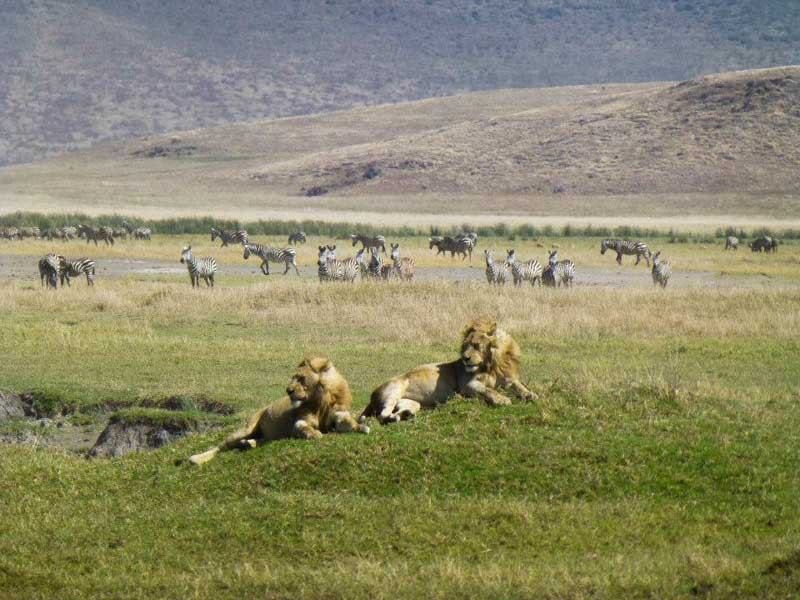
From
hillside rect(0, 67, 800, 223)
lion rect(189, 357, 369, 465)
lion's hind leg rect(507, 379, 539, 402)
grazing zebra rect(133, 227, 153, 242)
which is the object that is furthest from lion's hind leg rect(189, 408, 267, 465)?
hillside rect(0, 67, 800, 223)

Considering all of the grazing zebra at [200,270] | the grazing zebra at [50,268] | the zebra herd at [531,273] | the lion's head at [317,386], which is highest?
the lion's head at [317,386]

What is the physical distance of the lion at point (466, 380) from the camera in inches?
453

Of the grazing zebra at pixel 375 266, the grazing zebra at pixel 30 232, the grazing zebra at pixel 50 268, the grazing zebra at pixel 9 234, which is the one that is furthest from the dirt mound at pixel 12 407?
the grazing zebra at pixel 30 232

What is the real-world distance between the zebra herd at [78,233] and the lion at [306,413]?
40.9 m

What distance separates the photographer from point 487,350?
38.1 ft

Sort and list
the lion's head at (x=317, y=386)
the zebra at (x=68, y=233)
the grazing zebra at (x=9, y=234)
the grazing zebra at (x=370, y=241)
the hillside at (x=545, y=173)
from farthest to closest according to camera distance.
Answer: the hillside at (x=545, y=173) → the zebra at (x=68, y=233) → the grazing zebra at (x=9, y=234) → the grazing zebra at (x=370, y=241) → the lion's head at (x=317, y=386)

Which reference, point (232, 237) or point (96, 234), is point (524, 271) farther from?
point (96, 234)

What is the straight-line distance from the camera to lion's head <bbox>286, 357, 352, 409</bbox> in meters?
10.8

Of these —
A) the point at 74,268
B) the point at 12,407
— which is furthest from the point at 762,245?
the point at 12,407

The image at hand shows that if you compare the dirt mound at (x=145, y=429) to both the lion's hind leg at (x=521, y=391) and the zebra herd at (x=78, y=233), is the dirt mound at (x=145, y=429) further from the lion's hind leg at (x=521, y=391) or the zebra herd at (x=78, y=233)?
the zebra herd at (x=78, y=233)

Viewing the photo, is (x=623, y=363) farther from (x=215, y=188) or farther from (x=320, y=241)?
(x=215, y=188)

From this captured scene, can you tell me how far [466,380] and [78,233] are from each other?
4411cm

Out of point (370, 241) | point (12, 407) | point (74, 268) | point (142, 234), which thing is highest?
point (12, 407)

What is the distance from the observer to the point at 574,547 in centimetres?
919
